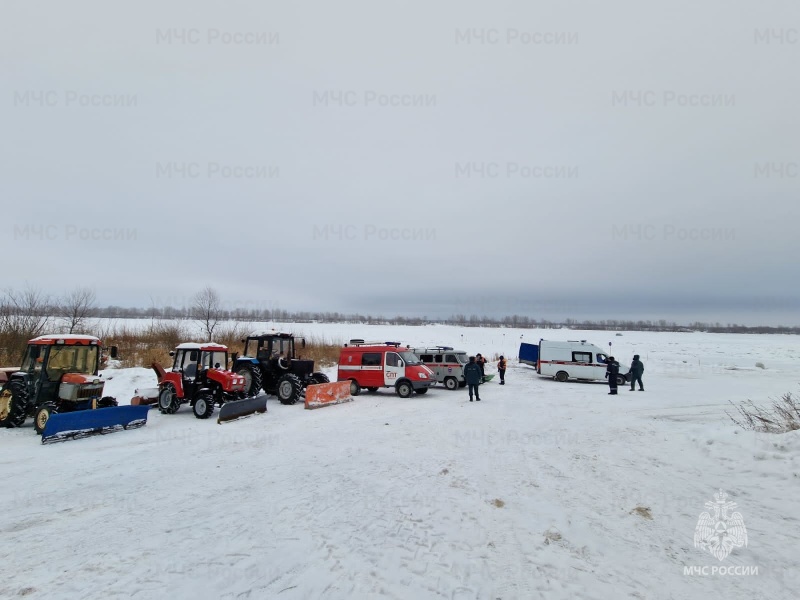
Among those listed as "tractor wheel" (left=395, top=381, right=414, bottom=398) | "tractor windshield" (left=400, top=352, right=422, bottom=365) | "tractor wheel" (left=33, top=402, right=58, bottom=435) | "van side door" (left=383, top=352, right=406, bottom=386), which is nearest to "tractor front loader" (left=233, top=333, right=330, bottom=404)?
"van side door" (left=383, top=352, right=406, bottom=386)

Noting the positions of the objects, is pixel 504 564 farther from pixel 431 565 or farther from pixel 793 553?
pixel 793 553

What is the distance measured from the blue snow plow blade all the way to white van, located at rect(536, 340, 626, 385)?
19634mm

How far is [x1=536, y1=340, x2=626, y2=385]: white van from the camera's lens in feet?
72.6

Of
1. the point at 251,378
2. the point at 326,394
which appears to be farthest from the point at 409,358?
the point at 251,378

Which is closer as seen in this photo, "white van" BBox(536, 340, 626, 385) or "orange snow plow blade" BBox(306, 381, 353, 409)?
"orange snow plow blade" BBox(306, 381, 353, 409)

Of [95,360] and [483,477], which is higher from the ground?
[95,360]

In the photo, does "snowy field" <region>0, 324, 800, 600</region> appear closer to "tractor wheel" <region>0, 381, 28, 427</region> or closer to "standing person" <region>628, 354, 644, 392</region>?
"tractor wheel" <region>0, 381, 28, 427</region>

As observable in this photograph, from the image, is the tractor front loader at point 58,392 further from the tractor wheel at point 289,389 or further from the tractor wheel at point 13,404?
the tractor wheel at point 289,389

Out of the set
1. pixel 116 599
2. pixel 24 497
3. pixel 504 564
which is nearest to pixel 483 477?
pixel 504 564

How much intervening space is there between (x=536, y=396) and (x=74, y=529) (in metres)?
14.9

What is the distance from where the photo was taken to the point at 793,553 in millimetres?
4312

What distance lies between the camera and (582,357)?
886 inches

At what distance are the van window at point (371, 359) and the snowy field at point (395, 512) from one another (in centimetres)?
668

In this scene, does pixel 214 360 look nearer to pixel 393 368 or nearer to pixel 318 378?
pixel 318 378
